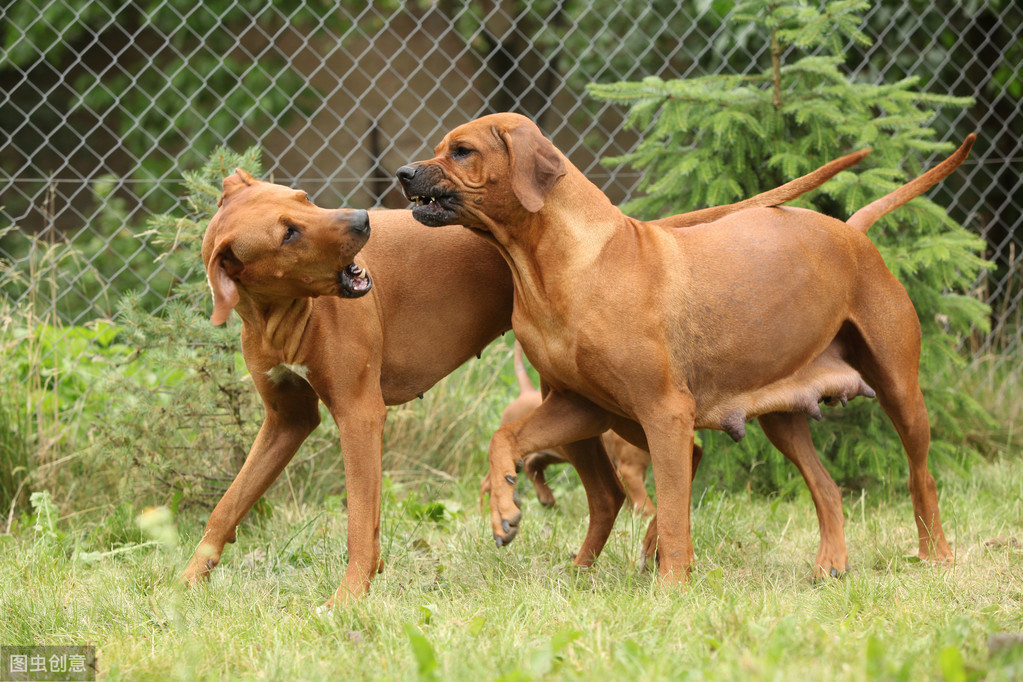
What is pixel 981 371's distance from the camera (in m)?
6.35

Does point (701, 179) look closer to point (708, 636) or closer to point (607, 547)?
point (607, 547)

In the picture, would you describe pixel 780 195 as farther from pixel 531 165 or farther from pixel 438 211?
pixel 438 211

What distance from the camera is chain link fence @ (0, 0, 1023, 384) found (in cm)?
716

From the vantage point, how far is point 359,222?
9.57ft

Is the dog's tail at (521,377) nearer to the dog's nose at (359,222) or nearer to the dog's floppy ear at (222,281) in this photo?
the dog's nose at (359,222)

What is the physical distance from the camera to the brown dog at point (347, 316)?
2914mm

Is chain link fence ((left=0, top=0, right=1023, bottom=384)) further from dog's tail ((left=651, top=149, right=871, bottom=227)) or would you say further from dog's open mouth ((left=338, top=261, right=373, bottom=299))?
dog's open mouth ((left=338, top=261, right=373, bottom=299))

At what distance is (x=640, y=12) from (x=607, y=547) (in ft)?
18.6

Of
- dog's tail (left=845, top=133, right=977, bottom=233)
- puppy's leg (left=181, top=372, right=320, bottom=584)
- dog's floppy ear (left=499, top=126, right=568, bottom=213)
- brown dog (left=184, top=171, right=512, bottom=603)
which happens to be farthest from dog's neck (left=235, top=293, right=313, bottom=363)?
A: dog's tail (left=845, top=133, right=977, bottom=233)

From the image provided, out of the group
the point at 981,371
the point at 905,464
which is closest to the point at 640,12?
the point at 981,371

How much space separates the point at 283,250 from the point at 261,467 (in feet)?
2.93

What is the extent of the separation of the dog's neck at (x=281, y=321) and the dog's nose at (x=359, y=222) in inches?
12.8

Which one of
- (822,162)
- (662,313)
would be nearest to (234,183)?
(662,313)

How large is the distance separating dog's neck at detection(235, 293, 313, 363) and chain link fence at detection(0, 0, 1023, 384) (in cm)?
359
